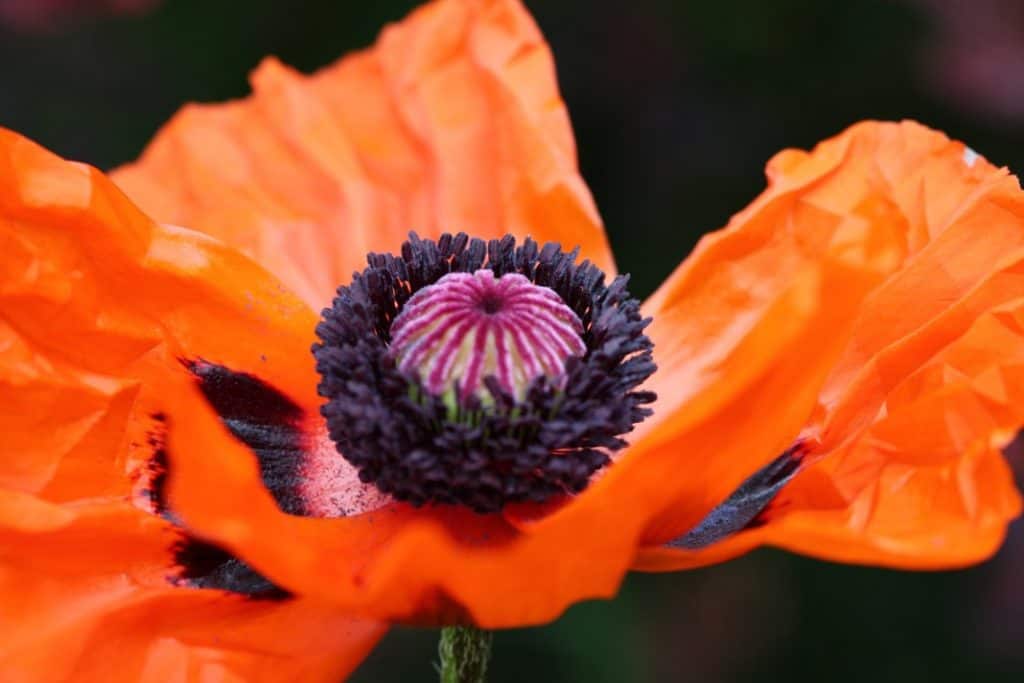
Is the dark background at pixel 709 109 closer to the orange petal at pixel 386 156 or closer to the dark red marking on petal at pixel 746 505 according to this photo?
the orange petal at pixel 386 156

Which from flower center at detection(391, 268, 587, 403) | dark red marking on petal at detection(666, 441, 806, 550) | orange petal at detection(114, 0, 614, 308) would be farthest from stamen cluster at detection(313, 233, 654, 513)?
orange petal at detection(114, 0, 614, 308)

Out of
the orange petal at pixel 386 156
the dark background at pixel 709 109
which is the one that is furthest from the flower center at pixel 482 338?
the dark background at pixel 709 109

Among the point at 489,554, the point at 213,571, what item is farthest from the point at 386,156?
the point at 489,554

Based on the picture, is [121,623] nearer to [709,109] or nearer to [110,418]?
[110,418]

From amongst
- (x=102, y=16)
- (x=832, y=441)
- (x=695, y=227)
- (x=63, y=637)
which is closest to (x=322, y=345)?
(x=63, y=637)

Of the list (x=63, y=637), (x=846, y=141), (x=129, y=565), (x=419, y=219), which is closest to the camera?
(x=63, y=637)

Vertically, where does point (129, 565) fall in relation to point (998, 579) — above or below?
below

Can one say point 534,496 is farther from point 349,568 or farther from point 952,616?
point 952,616
